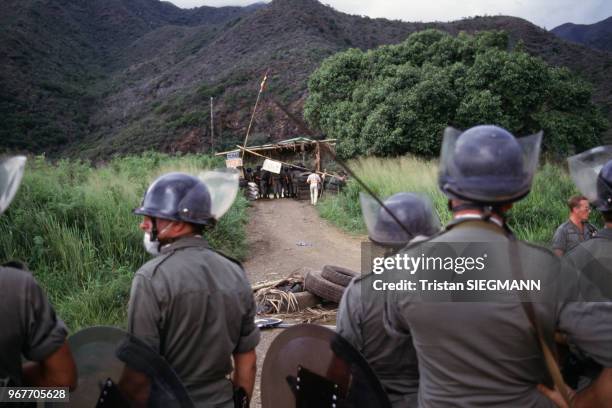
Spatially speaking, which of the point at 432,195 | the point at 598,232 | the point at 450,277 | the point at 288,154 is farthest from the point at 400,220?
the point at 288,154

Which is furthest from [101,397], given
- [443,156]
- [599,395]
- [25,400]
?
[599,395]

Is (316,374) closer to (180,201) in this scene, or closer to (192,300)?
(192,300)

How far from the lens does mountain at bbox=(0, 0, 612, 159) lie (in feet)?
118

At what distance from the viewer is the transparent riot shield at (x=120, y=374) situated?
194 centimetres

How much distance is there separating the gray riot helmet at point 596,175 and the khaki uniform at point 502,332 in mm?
593

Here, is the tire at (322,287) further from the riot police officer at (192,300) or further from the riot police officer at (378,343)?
the riot police officer at (378,343)

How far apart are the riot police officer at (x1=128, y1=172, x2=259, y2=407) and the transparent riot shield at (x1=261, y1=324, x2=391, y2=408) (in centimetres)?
15

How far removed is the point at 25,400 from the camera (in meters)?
1.93

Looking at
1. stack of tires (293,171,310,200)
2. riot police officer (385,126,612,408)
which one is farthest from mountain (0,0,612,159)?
riot police officer (385,126,612,408)

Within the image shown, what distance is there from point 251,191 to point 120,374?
15648 millimetres

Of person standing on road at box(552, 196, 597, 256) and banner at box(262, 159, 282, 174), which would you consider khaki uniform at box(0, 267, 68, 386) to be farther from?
banner at box(262, 159, 282, 174)

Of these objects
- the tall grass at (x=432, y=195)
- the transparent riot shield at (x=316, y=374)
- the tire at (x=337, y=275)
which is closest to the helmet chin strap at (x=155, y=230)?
the transparent riot shield at (x=316, y=374)

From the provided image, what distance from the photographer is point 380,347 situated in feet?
7.41

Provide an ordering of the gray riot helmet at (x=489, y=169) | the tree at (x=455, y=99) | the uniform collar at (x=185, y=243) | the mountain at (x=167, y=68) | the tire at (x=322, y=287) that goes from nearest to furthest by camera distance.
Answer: the gray riot helmet at (x=489, y=169) < the uniform collar at (x=185, y=243) < the tire at (x=322, y=287) < the tree at (x=455, y=99) < the mountain at (x=167, y=68)
